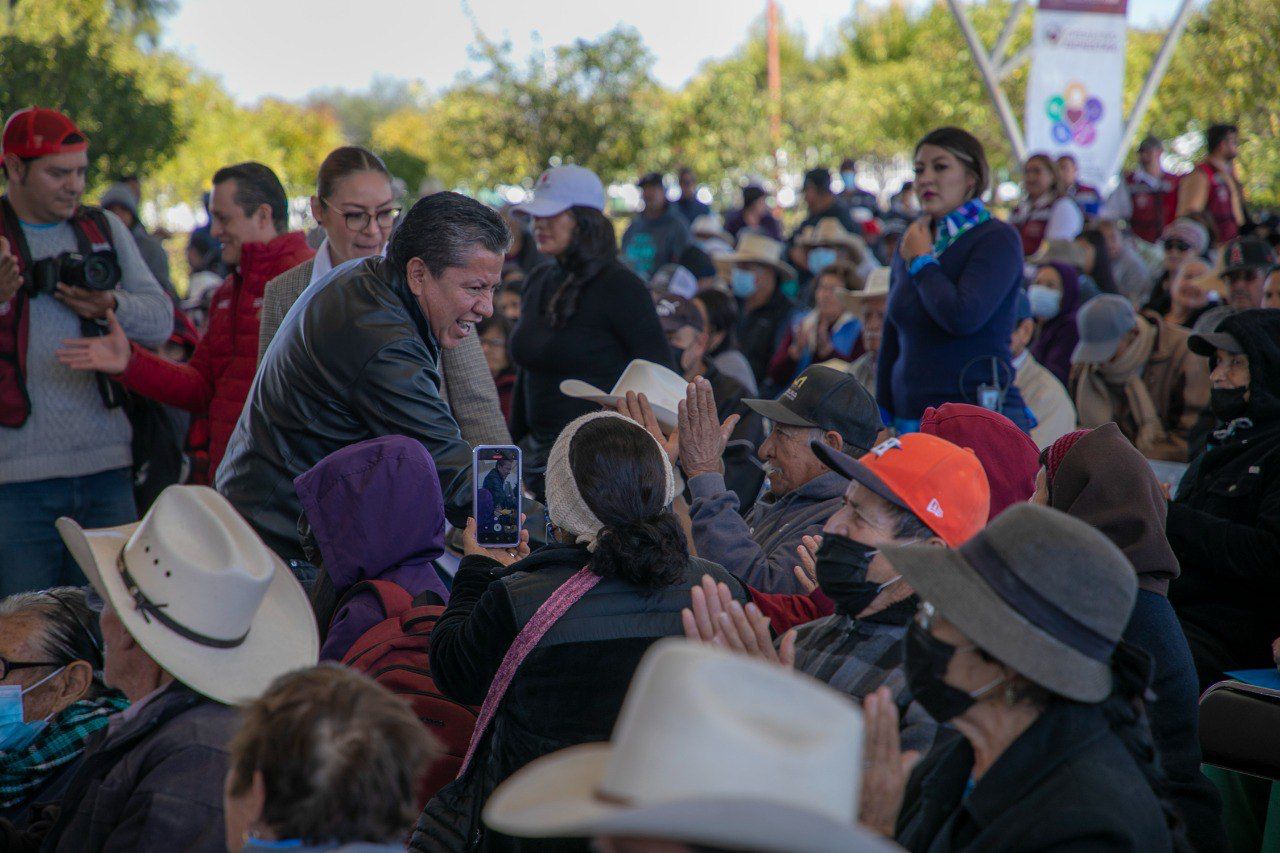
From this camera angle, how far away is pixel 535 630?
277 centimetres

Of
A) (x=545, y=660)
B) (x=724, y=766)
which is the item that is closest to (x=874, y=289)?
(x=545, y=660)

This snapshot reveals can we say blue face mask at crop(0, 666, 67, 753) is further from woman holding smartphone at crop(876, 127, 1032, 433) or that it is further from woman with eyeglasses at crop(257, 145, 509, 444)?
woman holding smartphone at crop(876, 127, 1032, 433)

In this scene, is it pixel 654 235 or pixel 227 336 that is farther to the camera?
pixel 654 235

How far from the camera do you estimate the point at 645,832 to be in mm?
1378

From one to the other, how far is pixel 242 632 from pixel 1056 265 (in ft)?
24.1

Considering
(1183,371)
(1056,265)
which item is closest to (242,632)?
(1183,371)

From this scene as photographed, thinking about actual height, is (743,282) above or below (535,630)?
below

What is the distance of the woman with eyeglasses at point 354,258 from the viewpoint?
453cm

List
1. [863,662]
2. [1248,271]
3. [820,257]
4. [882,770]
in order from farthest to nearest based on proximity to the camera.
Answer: [820,257]
[1248,271]
[863,662]
[882,770]

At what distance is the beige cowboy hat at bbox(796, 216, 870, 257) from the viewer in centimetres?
1078

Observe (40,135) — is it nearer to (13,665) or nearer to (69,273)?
(69,273)

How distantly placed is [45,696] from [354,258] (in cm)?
201

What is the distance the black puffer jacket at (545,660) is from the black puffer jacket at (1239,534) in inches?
88.2

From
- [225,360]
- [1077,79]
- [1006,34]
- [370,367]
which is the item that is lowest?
[225,360]
